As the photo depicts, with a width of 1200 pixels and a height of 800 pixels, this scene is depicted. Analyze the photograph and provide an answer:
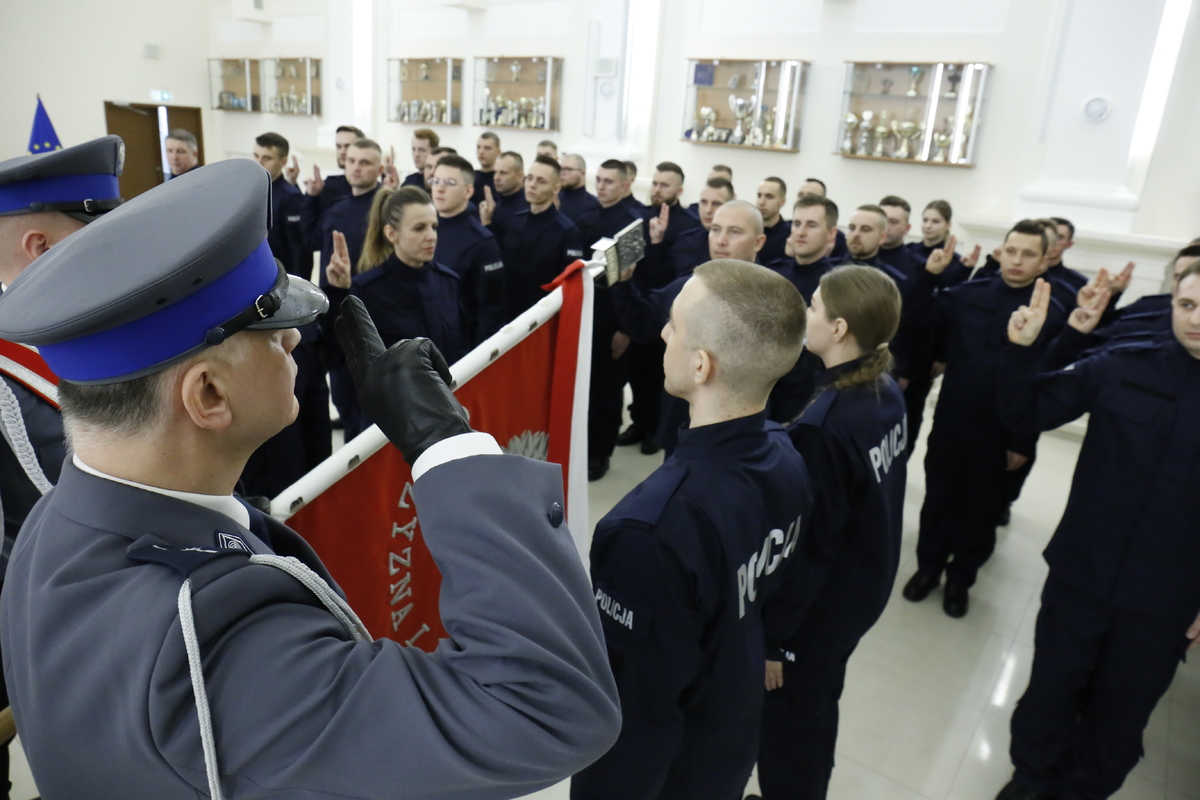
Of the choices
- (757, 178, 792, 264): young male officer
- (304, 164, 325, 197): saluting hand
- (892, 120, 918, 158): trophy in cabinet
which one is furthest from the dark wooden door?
(892, 120, 918, 158): trophy in cabinet

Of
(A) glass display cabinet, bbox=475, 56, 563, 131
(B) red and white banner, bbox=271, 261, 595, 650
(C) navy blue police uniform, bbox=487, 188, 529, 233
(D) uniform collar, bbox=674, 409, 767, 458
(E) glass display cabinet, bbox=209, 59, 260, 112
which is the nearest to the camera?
(B) red and white banner, bbox=271, 261, 595, 650

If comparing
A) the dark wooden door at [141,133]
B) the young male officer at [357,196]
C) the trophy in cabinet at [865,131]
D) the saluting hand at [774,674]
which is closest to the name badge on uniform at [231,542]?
the saluting hand at [774,674]

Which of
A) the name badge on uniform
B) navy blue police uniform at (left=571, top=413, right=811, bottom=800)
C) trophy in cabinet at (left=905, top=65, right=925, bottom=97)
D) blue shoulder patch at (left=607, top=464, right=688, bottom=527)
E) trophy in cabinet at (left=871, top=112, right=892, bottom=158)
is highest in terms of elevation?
trophy in cabinet at (left=905, top=65, right=925, bottom=97)

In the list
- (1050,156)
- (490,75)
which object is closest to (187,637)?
(1050,156)

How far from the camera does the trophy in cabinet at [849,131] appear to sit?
6.70 meters

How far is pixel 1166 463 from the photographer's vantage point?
2.03 m

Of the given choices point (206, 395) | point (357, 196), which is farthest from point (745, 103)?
point (206, 395)

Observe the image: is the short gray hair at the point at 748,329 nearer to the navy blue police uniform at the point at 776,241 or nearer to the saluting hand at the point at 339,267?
the saluting hand at the point at 339,267

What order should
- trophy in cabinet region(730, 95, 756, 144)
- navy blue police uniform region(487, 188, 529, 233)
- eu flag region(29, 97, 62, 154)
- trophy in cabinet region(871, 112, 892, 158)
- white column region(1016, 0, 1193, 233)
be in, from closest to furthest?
eu flag region(29, 97, 62, 154) → white column region(1016, 0, 1193, 233) → navy blue police uniform region(487, 188, 529, 233) → trophy in cabinet region(871, 112, 892, 158) → trophy in cabinet region(730, 95, 756, 144)

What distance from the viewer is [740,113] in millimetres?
7277

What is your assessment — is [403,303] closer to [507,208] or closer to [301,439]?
[301,439]

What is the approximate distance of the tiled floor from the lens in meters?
2.42

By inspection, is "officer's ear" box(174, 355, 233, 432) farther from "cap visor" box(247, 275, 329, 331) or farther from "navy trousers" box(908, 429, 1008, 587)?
"navy trousers" box(908, 429, 1008, 587)

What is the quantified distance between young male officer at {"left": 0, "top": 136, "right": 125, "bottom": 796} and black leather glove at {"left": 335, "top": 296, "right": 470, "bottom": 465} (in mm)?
772
